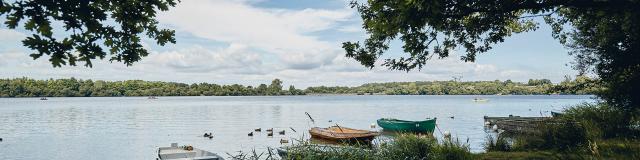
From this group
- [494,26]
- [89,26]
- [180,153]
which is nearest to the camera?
[89,26]

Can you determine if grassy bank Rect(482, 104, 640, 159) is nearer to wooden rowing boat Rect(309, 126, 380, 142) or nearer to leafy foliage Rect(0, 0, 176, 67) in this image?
leafy foliage Rect(0, 0, 176, 67)

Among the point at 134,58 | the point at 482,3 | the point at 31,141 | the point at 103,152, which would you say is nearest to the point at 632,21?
the point at 482,3

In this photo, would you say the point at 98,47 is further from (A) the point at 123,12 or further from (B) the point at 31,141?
(B) the point at 31,141

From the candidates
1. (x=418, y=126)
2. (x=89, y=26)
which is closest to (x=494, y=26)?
(x=89, y=26)

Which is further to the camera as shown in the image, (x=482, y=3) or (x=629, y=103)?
(x=629, y=103)

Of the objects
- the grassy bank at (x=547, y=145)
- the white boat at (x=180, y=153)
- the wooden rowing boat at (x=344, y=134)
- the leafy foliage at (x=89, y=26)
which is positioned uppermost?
the leafy foliage at (x=89, y=26)

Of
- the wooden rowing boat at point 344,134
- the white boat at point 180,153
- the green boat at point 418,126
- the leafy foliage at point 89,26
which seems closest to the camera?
the leafy foliage at point 89,26

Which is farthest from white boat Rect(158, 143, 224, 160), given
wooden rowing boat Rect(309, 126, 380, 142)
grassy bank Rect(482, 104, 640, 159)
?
grassy bank Rect(482, 104, 640, 159)

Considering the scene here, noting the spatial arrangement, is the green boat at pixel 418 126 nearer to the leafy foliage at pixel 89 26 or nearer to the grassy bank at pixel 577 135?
the grassy bank at pixel 577 135

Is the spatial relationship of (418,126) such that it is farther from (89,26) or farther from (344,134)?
(89,26)

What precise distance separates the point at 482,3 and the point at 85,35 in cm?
842

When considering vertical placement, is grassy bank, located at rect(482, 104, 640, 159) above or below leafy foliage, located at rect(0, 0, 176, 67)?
below

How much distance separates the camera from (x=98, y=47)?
6344 mm

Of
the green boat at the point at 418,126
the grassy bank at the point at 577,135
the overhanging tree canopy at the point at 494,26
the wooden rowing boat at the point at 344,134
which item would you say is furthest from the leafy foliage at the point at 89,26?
the green boat at the point at 418,126
